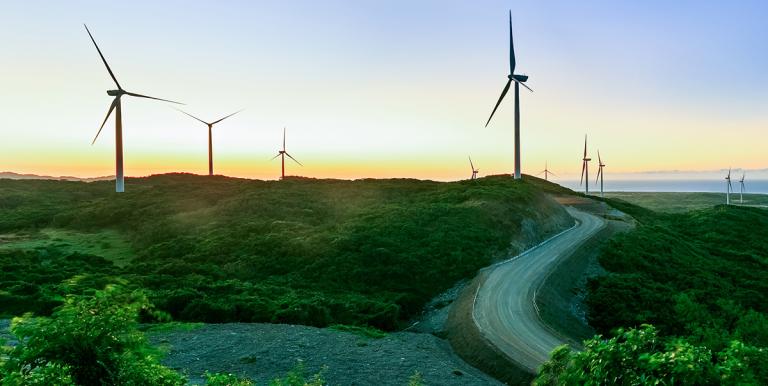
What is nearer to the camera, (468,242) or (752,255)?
(468,242)

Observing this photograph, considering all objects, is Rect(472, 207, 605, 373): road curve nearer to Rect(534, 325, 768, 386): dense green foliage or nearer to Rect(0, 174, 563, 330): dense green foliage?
Rect(0, 174, 563, 330): dense green foliage

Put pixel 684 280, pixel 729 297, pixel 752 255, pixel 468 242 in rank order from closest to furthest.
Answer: pixel 729 297
pixel 684 280
pixel 468 242
pixel 752 255

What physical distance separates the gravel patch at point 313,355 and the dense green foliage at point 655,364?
15.3 m

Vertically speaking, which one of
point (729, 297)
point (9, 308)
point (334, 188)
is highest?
point (334, 188)

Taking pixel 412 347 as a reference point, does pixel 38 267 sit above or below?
above

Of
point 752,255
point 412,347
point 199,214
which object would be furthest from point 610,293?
point 199,214

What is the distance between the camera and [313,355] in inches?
1041

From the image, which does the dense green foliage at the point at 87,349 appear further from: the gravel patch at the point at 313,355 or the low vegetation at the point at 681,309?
the gravel patch at the point at 313,355

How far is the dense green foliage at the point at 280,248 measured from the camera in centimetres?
3691

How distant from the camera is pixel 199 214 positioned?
8144cm

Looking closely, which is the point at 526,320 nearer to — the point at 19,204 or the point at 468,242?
the point at 468,242

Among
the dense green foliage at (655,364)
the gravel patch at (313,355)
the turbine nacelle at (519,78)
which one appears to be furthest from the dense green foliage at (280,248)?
the turbine nacelle at (519,78)

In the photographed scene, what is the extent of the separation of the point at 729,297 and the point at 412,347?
4075cm

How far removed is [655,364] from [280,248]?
52587 millimetres
